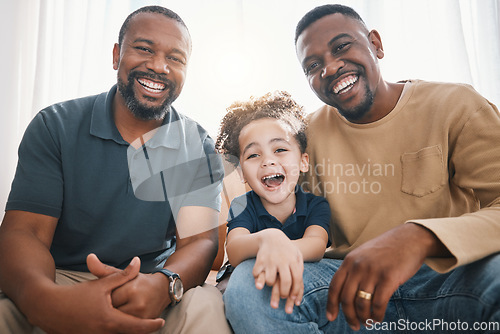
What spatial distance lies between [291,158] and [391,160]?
330mm

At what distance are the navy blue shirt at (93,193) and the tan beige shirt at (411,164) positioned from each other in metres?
0.45

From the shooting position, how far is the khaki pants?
0.93m

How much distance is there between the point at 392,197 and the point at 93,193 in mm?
991

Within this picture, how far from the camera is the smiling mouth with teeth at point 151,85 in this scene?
138 centimetres

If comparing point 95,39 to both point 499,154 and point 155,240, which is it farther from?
point 499,154

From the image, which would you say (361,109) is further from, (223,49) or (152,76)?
(223,49)

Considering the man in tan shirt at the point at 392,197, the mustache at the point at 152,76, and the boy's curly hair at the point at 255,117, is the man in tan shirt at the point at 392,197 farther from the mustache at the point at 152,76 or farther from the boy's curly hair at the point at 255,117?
the mustache at the point at 152,76

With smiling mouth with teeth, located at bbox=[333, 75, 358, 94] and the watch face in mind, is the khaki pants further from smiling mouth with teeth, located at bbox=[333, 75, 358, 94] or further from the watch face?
smiling mouth with teeth, located at bbox=[333, 75, 358, 94]

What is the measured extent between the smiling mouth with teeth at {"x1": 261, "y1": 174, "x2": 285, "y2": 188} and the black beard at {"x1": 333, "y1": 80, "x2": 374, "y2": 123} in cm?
33

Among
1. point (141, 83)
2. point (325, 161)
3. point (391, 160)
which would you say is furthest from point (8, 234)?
point (391, 160)

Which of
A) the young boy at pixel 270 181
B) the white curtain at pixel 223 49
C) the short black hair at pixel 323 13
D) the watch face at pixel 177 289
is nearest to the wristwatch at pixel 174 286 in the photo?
the watch face at pixel 177 289

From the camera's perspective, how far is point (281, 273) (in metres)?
0.82

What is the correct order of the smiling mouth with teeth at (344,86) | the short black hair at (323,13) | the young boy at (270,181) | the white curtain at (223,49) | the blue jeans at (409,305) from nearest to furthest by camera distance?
the blue jeans at (409,305) < the young boy at (270,181) < the smiling mouth with teeth at (344,86) < the short black hair at (323,13) < the white curtain at (223,49)

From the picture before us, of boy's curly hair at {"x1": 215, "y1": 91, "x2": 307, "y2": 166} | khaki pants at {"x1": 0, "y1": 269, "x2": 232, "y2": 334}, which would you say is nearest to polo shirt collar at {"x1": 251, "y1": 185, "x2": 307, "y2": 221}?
boy's curly hair at {"x1": 215, "y1": 91, "x2": 307, "y2": 166}
